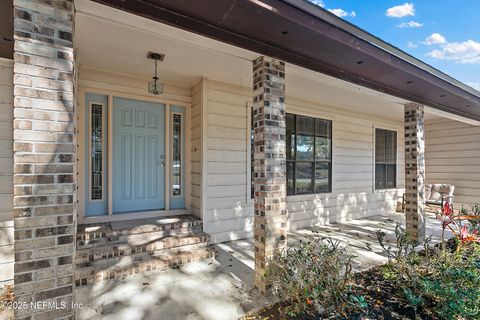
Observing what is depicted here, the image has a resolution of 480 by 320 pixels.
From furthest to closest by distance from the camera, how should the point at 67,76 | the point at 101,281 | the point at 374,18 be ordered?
the point at 374,18
the point at 101,281
the point at 67,76

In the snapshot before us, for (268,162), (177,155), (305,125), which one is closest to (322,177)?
(305,125)

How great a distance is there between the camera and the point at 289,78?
3779 millimetres

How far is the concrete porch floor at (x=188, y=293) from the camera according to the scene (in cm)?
216

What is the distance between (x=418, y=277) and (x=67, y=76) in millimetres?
3289

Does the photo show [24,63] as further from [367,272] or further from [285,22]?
[367,272]

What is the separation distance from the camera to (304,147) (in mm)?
5199

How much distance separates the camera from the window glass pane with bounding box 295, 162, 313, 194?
16.7 ft

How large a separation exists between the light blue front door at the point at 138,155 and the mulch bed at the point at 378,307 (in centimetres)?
257

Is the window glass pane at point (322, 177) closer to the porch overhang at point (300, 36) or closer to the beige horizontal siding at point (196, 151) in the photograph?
the porch overhang at point (300, 36)

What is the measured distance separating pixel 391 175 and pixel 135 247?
22.5 ft

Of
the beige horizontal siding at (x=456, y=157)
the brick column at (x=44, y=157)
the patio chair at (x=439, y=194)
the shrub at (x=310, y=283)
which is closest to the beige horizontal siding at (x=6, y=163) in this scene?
the brick column at (x=44, y=157)

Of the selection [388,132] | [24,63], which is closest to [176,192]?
[24,63]

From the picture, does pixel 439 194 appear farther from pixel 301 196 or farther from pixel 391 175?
pixel 301 196

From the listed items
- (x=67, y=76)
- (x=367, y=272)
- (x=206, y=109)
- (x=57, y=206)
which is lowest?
(x=367, y=272)
